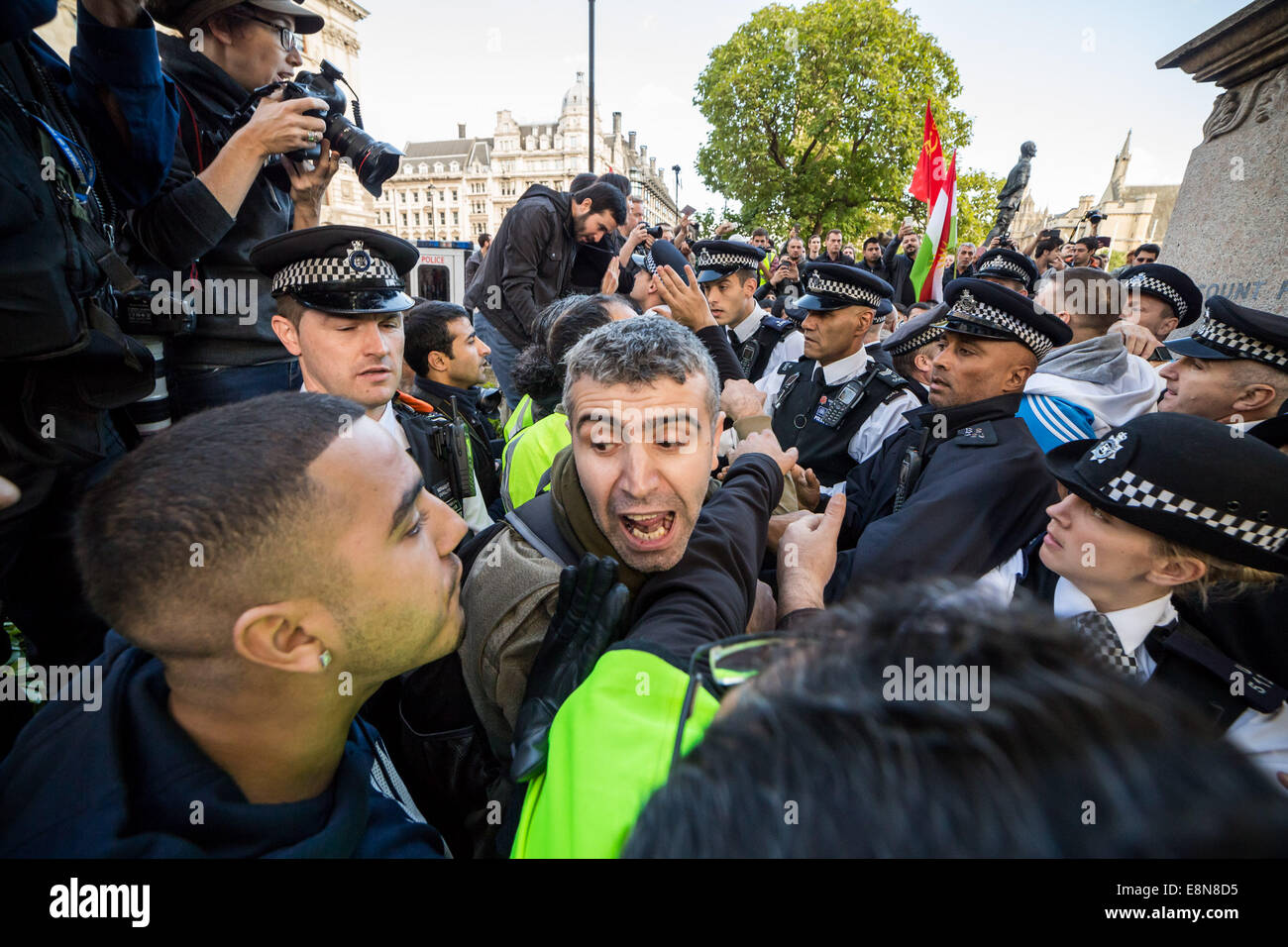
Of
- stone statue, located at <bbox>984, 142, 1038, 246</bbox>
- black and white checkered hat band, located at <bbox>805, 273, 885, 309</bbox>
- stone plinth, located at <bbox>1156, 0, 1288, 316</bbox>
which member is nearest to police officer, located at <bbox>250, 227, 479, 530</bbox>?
black and white checkered hat band, located at <bbox>805, 273, 885, 309</bbox>

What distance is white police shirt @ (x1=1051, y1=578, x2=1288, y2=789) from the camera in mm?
1713

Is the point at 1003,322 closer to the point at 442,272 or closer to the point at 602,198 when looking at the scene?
the point at 602,198

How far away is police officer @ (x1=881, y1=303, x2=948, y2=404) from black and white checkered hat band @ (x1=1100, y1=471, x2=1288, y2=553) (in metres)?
2.52

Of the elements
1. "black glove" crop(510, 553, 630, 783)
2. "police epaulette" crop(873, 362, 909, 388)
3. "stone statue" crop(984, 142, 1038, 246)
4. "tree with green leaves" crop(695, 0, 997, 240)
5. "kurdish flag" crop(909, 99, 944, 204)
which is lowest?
"black glove" crop(510, 553, 630, 783)

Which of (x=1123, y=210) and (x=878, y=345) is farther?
(x=1123, y=210)

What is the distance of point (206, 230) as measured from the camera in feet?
7.46

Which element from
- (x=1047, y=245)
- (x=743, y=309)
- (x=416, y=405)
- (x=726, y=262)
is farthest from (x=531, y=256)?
(x=1047, y=245)

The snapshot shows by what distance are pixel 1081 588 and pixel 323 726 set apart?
2262 millimetres

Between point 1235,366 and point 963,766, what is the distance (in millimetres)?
3662

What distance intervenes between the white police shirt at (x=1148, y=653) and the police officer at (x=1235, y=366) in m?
1.61

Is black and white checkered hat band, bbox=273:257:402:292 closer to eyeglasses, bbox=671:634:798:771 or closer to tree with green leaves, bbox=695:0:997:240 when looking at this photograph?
eyeglasses, bbox=671:634:798:771

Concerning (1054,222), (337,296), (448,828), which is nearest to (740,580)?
(448,828)

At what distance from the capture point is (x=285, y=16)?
2566 mm
